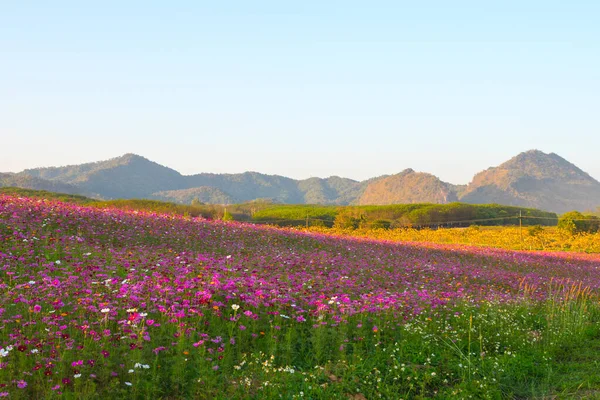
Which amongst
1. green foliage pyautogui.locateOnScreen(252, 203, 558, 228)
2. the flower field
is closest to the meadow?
green foliage pyautogui.locateOnScreen(252, 203, 558, 228)

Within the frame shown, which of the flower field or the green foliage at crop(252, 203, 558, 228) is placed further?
the green foliage at crop(252, 203, 558, 228)

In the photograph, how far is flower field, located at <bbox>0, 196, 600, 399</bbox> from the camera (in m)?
4.99

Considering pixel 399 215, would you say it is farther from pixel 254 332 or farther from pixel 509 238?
pixel 254 332

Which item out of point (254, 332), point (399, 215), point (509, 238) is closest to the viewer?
point (254, 332)

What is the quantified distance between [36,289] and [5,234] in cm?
545

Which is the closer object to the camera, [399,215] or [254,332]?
[254,332]

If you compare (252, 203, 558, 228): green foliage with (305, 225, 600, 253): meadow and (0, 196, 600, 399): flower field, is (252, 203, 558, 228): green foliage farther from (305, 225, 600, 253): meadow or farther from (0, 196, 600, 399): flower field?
(0, 196, 600, 399): flower field

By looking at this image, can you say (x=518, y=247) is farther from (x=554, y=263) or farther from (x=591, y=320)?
(x=591, y=320)

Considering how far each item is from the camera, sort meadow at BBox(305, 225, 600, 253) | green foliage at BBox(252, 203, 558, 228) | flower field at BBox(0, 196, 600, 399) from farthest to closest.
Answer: green foliage at BBox(252, 203, 558, 228) < meadow at BBox(305, 225, 600, 253) < flower field at BBox(0, 196, 600, 399)

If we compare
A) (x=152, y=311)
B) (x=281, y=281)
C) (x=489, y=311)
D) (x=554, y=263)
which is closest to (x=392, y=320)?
(x=281, y=281)

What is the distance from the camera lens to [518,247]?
103 feet

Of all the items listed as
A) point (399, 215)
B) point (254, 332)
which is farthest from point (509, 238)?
point (254, 332)

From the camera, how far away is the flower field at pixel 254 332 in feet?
16.4

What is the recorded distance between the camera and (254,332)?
6.63 meters
